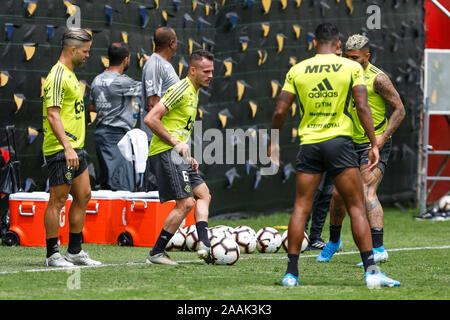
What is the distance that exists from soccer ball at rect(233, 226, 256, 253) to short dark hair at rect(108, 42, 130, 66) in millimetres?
2775

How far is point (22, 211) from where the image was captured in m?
10.5

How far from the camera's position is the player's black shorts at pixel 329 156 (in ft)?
23.2

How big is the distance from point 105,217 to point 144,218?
1.93 ft

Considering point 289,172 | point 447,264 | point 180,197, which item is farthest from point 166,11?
point 447,264

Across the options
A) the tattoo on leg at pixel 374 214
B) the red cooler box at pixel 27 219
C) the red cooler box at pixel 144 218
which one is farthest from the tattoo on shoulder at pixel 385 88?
the red cooler box at pixel 27 219

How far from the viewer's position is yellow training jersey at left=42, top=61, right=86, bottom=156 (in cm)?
822

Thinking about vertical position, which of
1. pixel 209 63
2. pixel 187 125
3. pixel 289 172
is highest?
pixel 209 63

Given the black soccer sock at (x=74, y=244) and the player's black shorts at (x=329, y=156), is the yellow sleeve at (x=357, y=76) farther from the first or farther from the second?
the black soccer sock at (x=74, y=244)

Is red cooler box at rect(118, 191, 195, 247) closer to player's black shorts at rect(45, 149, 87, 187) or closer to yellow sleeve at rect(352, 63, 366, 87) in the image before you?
player's black shorts at rect(45, 149, 87, 187)

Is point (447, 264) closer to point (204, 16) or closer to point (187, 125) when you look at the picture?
point (187, 125)

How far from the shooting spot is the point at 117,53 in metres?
11.4

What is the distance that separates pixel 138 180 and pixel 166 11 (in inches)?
100

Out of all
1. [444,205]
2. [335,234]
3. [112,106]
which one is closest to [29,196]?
[112,106]

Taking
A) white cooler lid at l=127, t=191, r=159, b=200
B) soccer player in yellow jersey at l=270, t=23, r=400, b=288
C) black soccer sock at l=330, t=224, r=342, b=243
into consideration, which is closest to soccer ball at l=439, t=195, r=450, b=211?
black soccer sock at l=330, t=224, r=342, b=243
